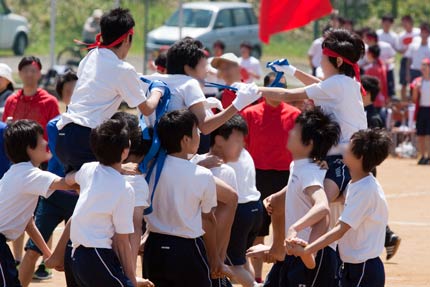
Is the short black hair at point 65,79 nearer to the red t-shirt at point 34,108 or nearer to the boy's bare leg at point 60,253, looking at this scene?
the red t-shirt at point 34,108

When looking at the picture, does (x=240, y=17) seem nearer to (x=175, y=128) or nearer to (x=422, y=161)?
(x=422, y=161)

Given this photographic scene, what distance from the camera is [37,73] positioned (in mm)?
11633

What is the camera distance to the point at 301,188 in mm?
7410

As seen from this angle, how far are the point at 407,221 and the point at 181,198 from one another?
7.03m

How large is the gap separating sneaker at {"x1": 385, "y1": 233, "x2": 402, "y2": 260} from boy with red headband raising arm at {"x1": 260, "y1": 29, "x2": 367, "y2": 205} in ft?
11.2

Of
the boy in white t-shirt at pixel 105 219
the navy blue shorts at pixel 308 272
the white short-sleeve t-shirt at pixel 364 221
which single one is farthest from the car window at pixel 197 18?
the white short-sleeve t-shirt at pixel 364 221

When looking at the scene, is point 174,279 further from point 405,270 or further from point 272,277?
point 405,270

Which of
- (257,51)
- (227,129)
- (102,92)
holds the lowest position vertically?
(257,51)

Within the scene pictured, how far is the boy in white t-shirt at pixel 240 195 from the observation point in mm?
8852

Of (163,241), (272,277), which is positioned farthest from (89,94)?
(272,277)

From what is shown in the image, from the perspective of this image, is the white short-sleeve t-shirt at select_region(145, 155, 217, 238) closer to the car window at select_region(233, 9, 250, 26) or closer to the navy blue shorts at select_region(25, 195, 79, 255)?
the navy blue shorts at select_region(25, 195, 79, 255)

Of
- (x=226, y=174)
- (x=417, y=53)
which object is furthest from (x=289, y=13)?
(x=226, y=174)

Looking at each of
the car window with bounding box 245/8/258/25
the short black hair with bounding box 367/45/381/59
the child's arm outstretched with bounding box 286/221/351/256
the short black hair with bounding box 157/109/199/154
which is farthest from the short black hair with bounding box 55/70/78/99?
the car window with bounding box 245/8/258/25

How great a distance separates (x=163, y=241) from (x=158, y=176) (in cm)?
44
